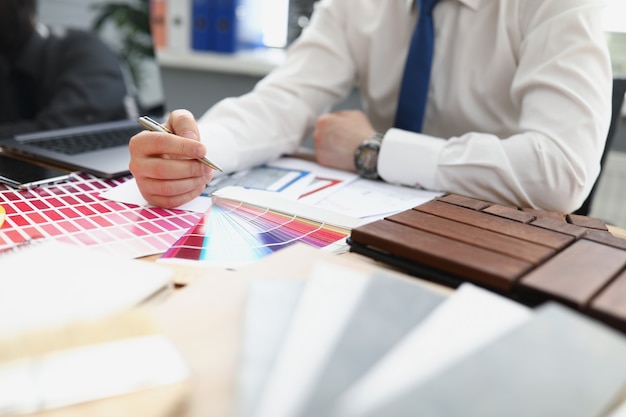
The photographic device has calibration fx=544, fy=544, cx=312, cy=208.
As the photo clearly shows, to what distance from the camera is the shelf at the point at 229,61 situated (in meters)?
2.31

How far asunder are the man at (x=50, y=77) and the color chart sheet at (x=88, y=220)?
57 centimetres

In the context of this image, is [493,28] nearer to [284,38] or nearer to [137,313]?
[137,313]

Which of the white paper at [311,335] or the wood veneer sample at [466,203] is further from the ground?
the white paper at [311,335]

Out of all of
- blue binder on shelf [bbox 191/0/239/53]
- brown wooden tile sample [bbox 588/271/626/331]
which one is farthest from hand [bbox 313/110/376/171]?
blue binder on shelf [bbox 191/0/239/53]

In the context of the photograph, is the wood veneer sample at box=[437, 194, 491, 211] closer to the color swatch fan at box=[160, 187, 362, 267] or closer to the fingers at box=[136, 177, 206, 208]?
the color swatch fan at box=[160, 187, 362, 267]

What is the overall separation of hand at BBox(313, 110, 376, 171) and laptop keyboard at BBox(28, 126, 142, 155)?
15.4 inches

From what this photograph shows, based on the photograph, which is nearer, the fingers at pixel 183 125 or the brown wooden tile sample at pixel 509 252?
the brown wooden tile sample at pixel 509 252

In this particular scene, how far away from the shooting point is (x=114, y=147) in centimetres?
104

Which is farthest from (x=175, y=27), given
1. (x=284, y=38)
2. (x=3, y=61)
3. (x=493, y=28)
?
(x=493, y=28)

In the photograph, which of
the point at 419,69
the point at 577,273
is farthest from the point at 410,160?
the point at 577,273

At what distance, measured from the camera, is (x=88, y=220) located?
0.69m

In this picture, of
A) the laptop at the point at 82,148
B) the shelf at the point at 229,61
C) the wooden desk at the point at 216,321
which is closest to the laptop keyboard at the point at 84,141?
the laptop at the point at 82,148

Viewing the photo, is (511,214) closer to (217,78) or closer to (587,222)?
(587,222)

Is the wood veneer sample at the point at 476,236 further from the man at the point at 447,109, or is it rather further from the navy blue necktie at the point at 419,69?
the navy blue necktie at the point at 419,69
